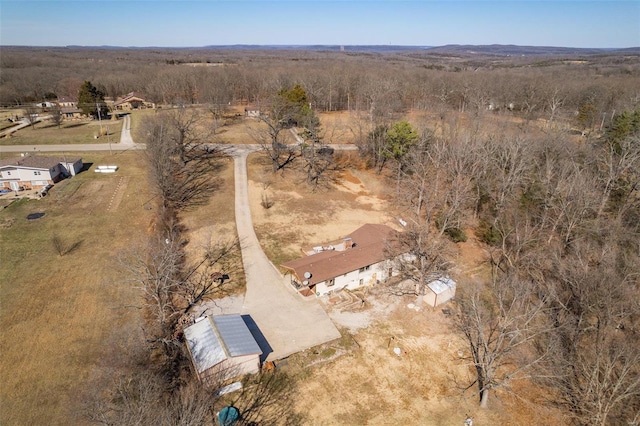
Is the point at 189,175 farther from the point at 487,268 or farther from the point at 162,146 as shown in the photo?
the point at 487,268

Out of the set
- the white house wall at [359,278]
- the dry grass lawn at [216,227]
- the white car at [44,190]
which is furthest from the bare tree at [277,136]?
the white car at [44,190]

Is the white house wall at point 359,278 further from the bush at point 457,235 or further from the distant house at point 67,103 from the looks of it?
the distant house at point 67,103

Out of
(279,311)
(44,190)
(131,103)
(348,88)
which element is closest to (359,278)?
(279,311)

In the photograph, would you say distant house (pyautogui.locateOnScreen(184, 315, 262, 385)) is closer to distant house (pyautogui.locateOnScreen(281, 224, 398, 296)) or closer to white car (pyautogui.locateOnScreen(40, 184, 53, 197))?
distant house (pyautogui.locateOnScreen(281, 224, 398, 296))

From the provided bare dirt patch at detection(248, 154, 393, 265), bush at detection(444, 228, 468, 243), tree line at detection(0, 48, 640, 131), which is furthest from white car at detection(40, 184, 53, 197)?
bush at detection(444, 228, 468, 243)

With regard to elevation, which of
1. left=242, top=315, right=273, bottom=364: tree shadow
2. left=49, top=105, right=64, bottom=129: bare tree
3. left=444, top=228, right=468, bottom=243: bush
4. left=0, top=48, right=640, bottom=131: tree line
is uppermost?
left=0, top=48, right=640, bottom=131: tree line

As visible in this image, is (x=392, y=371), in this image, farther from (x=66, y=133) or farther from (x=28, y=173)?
(x=66, y=133)
